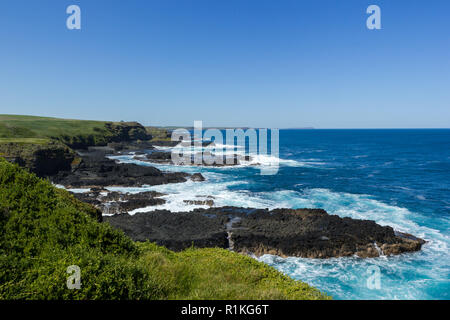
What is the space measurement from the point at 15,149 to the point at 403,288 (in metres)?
61.7

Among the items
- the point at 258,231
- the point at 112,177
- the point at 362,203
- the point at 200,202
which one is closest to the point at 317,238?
the point at 258,231

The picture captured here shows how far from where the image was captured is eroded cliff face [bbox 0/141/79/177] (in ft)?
160

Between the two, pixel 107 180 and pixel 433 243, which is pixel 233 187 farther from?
pixel 433 243

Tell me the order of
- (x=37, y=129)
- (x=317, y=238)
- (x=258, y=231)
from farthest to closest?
1. (x=37, y=129)
2. (x=258, y=231)
3. (x=317, y=238)

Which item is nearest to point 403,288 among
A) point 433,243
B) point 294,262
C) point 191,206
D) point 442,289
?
point 442,289

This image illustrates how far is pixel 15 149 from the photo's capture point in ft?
164

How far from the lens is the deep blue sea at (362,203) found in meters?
19.1

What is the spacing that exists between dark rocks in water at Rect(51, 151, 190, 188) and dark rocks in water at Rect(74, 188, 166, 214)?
5.67m

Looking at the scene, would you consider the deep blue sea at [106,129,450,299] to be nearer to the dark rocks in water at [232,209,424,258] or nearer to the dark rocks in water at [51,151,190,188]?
the dark rocks in water at [232,209,424,258]

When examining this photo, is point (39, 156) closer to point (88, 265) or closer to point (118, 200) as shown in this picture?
point (118, 200)

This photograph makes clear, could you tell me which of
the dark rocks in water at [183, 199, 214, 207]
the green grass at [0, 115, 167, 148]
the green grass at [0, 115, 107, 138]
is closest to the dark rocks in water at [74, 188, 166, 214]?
the dark rocks in water at [183, 199, 214, 207]

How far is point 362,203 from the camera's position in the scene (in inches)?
1470

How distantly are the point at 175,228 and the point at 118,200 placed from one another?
583 inches

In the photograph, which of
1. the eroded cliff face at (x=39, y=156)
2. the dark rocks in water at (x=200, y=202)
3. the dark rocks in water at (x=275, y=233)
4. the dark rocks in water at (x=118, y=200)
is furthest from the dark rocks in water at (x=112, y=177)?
the dark rocks in water at (x=275, y=233)
